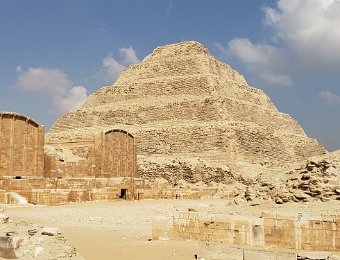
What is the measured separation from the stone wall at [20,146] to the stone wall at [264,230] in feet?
55.9

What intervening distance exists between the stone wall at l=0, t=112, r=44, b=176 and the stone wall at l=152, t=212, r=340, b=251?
670 inches

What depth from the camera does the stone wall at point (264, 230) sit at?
9086 millimetres

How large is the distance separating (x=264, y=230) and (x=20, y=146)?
773 inches

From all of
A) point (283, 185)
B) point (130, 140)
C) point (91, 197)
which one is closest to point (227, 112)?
point (130, 140)

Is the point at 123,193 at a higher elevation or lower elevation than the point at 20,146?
lower

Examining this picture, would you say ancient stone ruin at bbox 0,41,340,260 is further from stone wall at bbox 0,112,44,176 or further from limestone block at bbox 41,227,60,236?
limestone block at bbox 41,227,60,236

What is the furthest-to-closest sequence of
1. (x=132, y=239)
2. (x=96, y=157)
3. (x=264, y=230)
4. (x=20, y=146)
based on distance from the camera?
(x=96, y=157) → (x=20, y=146) → (x=132, y=239) → (x=264, y=230)

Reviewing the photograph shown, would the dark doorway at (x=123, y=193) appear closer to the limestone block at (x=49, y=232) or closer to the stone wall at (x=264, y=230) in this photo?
the stone wall at (x=264, y=230)

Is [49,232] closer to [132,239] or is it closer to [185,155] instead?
[132,239]

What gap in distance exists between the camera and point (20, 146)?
26.6m

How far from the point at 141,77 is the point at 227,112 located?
17.0m

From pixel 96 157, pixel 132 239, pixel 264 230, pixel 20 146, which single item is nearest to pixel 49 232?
pixel 132 239

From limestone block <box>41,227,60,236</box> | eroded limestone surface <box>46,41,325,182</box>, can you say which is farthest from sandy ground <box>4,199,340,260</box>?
eroded limestone surface <box>46,41,325,182</box>

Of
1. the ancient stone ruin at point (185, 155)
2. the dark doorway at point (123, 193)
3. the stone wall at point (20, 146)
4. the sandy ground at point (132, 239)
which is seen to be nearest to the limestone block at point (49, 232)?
the sandy ground at point (132, 239)
